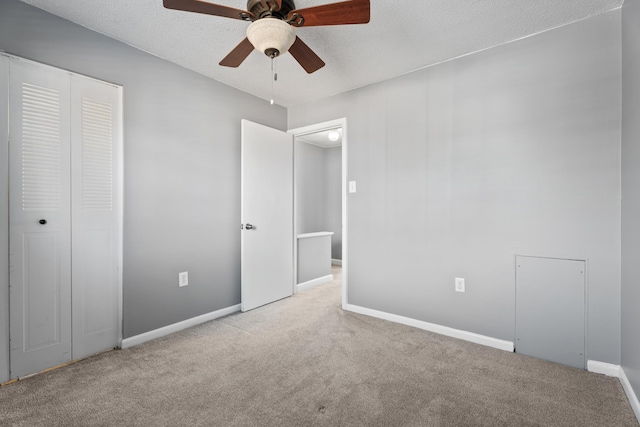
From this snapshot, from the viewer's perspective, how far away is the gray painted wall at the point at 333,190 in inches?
230

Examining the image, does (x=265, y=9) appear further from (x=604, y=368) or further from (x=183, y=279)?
(x=604, y=368)

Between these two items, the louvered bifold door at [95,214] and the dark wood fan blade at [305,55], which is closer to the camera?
the dark wood fan blade at [305,55]

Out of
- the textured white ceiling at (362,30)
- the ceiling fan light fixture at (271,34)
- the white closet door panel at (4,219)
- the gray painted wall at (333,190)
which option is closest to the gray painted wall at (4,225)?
the white closet door panel at (4,219)

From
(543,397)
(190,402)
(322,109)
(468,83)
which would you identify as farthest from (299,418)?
(322,109)

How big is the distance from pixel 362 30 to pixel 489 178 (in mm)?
1501

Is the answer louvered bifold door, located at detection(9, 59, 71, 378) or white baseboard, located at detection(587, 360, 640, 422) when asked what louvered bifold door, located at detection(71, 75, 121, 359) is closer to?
louvered bifold door, located at detection(9, 59, 71, 378)

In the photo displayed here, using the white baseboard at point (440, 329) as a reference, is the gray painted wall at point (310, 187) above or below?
above

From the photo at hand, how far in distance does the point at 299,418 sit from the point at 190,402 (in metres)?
0.64

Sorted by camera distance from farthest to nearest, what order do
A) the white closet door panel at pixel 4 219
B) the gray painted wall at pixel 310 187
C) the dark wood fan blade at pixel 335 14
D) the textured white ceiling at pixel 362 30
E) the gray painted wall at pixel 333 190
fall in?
the gray painted wall at pixel 333 190
the gray painted wall at pixel 310 187
the textured white ceiling at pixel 362 30
the white closet door panel at pixel 4 219
the dark wood fan blade at pixel 335 14

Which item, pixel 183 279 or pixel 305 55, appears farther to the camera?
pixel 183 279

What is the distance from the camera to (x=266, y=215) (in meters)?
3.37

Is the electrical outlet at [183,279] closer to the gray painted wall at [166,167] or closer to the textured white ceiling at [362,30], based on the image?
the gray painted wall at [166,167]

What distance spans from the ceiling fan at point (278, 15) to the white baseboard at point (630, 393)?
246 centimetres

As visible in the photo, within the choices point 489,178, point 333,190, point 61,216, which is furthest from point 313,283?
point 61,216
